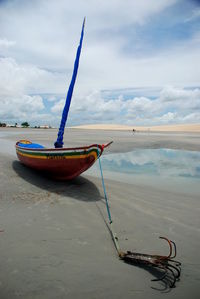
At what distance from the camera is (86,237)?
485 cm

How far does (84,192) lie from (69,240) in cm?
326

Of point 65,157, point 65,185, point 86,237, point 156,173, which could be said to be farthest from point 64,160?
point 156,173

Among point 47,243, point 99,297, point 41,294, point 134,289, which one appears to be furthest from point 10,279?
point 134,289

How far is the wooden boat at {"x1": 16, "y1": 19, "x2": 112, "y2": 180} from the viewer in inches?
303

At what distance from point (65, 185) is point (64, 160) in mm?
1079

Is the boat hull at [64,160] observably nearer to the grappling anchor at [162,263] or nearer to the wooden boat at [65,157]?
the wooden boat at [65,157]

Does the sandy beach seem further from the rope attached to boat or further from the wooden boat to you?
the wooden boat

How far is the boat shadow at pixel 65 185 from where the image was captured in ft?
25.0

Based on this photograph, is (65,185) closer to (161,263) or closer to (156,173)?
(156,173)

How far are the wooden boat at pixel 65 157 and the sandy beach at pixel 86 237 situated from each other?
0.58 meters

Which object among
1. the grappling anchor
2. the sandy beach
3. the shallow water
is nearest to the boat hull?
the sandy beach

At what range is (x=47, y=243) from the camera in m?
4.54

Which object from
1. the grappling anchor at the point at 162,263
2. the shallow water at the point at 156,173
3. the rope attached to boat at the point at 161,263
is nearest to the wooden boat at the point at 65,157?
the shallow water at the point at 156,173

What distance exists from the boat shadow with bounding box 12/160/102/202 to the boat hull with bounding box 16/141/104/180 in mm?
303
